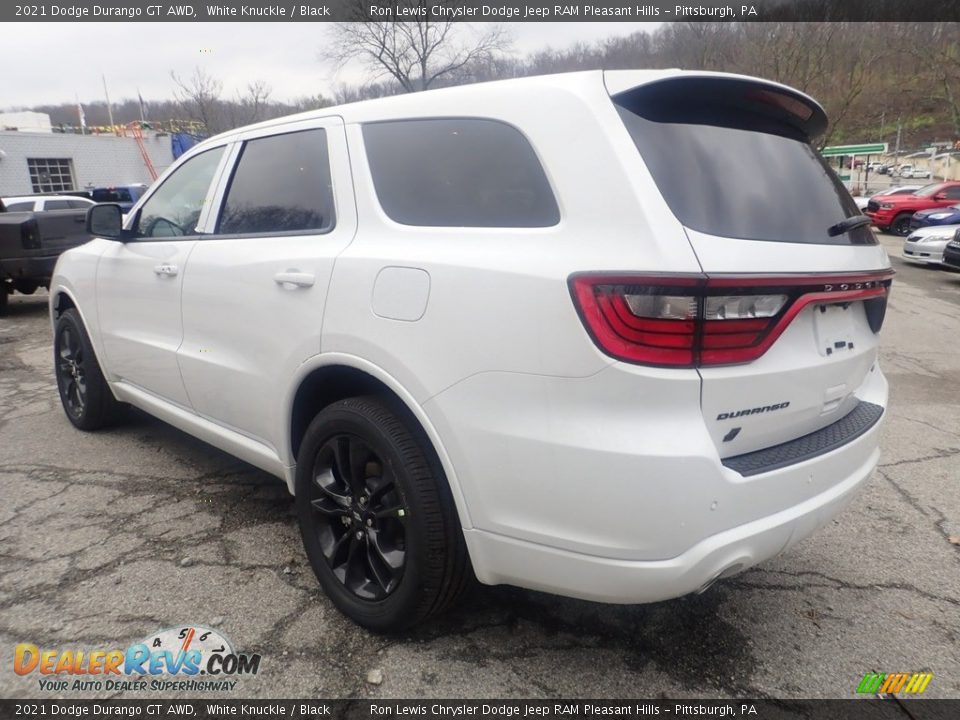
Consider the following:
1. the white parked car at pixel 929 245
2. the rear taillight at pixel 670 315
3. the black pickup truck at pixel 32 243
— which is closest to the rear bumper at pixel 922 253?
the white parked car at pixel 929 245

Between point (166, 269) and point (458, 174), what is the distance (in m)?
1.77

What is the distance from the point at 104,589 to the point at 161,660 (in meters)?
0.56

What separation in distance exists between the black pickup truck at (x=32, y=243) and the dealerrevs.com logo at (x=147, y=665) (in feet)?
26.8

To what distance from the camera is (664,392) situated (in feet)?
5.52

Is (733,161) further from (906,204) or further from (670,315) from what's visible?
(906,204)

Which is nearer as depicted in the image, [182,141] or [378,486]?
[378,486]

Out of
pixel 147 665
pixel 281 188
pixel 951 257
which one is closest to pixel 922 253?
pixel 951 257

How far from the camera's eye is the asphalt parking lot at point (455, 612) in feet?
7.06

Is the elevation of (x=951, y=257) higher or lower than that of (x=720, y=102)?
lower

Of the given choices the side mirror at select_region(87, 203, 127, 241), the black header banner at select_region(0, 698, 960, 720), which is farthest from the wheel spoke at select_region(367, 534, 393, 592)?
the side mirror at select_region(87, 203, 127, 241)

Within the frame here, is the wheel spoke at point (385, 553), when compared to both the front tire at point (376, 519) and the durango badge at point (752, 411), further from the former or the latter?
the durango badge at point (752, 411)

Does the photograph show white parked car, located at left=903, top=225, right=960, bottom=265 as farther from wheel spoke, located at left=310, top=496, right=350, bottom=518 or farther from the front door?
wheel spoke, located at left=310, top=496, right=350, bottom=518

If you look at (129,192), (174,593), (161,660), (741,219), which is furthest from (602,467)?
(129,192)

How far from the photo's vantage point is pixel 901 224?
64.3 feet
